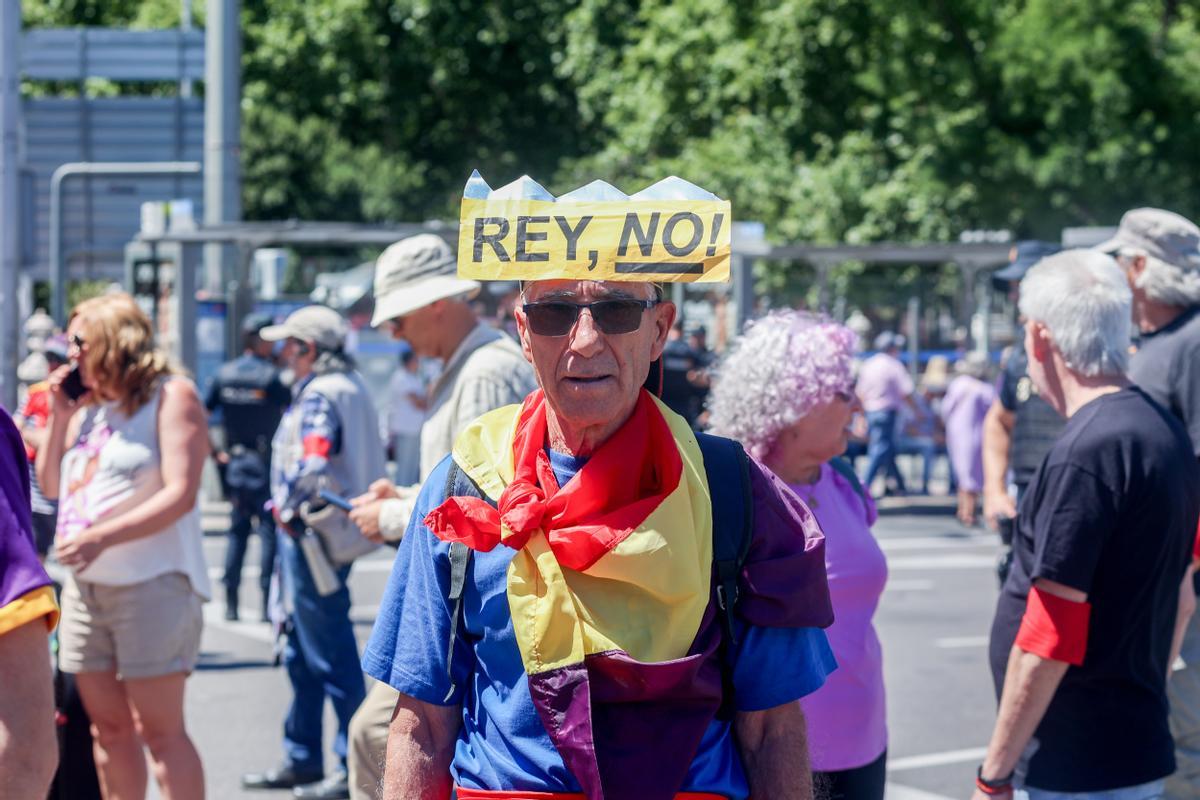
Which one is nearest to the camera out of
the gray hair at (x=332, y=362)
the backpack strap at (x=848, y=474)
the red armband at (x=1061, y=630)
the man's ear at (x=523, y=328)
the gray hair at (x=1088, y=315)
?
the man's ear at (x=523, y=328)

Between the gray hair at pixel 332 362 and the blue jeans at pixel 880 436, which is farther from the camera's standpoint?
the blue jeans at pixel 880 436

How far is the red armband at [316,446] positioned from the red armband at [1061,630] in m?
3.41

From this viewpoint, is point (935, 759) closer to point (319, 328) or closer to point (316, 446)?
point (316, 446)

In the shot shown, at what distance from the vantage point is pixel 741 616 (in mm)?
2457

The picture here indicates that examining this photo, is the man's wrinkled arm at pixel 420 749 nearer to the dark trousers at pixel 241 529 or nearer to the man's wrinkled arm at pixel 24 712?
the man's wrinkled arm at pixel 24 712

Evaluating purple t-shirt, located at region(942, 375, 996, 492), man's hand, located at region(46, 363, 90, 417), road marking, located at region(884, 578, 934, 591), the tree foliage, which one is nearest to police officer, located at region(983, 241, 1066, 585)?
man's hand, located at region(46, 363, 90, 417)

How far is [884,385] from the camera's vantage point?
56.9ft

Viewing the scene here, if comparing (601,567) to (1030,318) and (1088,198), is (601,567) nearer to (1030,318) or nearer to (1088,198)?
(1030,318)

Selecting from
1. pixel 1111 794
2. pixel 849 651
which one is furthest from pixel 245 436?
pixel 1111 794

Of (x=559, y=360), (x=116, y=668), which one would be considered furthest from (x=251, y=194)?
(x=559, y=360)

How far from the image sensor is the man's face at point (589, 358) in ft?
8.10

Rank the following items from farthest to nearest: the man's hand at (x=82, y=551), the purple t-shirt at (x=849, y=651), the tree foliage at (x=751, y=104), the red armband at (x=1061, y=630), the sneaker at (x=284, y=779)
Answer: the tree foliage at (x=751, y=104) < the sneaker at (x=284, y=779) < the man's hand at (x=82, y=551) < the purple t-shirt at (x=849, y=651) < the red armband at (x=1061, y=630)

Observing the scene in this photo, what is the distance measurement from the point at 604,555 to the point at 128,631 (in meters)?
2.73

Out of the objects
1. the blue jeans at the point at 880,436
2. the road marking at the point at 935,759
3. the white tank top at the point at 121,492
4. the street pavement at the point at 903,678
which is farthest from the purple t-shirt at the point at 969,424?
the white tank top at the point at 121,492
